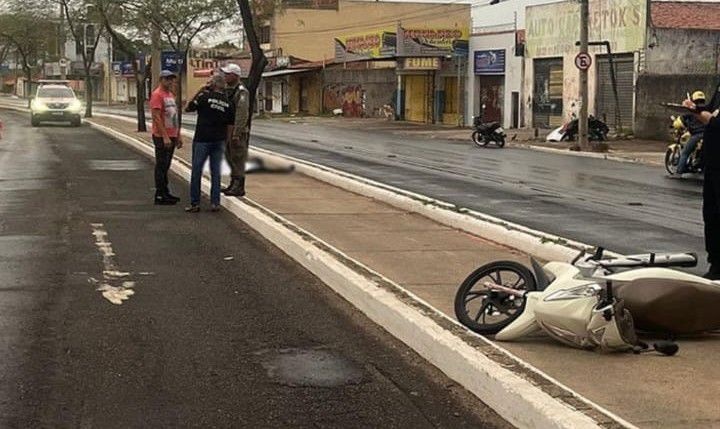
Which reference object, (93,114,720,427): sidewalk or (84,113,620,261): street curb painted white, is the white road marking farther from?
(84,113,620,261): street curb painted white

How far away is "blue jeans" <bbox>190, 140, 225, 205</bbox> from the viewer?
12688 mm

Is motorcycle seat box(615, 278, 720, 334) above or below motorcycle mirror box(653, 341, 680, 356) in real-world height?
above

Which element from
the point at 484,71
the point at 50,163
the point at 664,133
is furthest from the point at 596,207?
the point at 484,71

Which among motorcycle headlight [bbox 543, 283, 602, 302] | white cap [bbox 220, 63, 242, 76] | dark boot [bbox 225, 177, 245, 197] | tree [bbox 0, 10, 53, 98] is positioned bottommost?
dark boot [bbox 225, 177, 245, 197]

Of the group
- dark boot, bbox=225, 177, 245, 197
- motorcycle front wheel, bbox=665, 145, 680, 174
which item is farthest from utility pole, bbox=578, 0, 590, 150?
dark boot, bbox=225, 177, 245, 197

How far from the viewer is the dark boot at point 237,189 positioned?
13344 mm

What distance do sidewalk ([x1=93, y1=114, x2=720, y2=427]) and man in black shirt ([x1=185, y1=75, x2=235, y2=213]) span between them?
807mm

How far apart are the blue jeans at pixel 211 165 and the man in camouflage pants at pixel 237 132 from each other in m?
0.38

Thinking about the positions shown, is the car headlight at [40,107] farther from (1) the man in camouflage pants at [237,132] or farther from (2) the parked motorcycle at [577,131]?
(1) the man in camouflage pants at [237,132]

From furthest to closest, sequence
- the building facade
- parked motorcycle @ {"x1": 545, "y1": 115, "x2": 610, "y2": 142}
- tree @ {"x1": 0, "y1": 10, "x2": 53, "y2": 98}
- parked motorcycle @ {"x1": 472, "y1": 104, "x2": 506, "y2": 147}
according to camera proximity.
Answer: tree @ {"x1": 0, "y1": 10, "x2": 53, "y2": 98}, the building facade, parked motorcycle @ {"x1": 545, "y1": 115, "x2": 610, "y2": 142}, parked motorcycle @ {"x1": 472, "y1": 104, "x2": 506, "y2": 147}

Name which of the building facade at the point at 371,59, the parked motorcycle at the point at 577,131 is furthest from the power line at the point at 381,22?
the parked motorcycle at the point at 577,131

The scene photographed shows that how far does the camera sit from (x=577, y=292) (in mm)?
5684

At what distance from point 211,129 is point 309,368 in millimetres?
7299

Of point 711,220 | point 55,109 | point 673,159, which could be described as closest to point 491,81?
point 55,109
